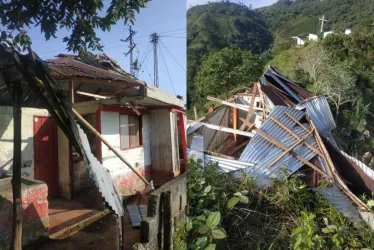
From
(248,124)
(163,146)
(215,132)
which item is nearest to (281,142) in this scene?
(248,124)

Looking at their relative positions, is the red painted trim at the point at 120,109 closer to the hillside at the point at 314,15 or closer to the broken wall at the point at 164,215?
the broken wall at the point at 164,215

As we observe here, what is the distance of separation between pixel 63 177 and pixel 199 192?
487mm

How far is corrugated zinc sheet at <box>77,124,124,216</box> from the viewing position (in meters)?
0.80

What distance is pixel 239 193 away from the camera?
1.04 metres

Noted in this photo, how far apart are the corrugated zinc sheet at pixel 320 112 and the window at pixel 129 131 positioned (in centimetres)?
53

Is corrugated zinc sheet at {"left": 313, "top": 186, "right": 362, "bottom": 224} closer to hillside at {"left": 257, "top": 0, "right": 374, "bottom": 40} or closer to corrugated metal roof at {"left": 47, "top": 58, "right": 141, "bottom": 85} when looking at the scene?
hillside at {"left": 257, "top": 0, "right": 374, "bottom": 40}

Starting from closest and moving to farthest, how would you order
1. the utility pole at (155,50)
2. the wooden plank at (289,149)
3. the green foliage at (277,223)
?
1. the utility pole at (155,50)
2. the green foliage at (277,223)
3. the wooden plank at (289,149)

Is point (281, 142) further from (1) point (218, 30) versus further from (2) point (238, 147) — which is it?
(1) point (218, 30)

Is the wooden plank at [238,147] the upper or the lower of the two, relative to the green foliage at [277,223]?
upper

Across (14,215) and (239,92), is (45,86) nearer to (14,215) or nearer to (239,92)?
(14,215)

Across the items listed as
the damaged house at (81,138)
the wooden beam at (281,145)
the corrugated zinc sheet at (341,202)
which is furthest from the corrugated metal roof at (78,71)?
the corrugated zinc sheet at (341,202)

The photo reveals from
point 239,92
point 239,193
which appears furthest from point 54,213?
point 239,92

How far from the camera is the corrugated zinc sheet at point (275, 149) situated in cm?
96

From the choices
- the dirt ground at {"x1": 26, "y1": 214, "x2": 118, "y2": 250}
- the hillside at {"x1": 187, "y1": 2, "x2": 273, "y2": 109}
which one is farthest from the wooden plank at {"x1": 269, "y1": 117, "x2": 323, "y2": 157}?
the dirt ground at {"x1": 26, "y1": 214, "x2": 118, "y2": 250}
